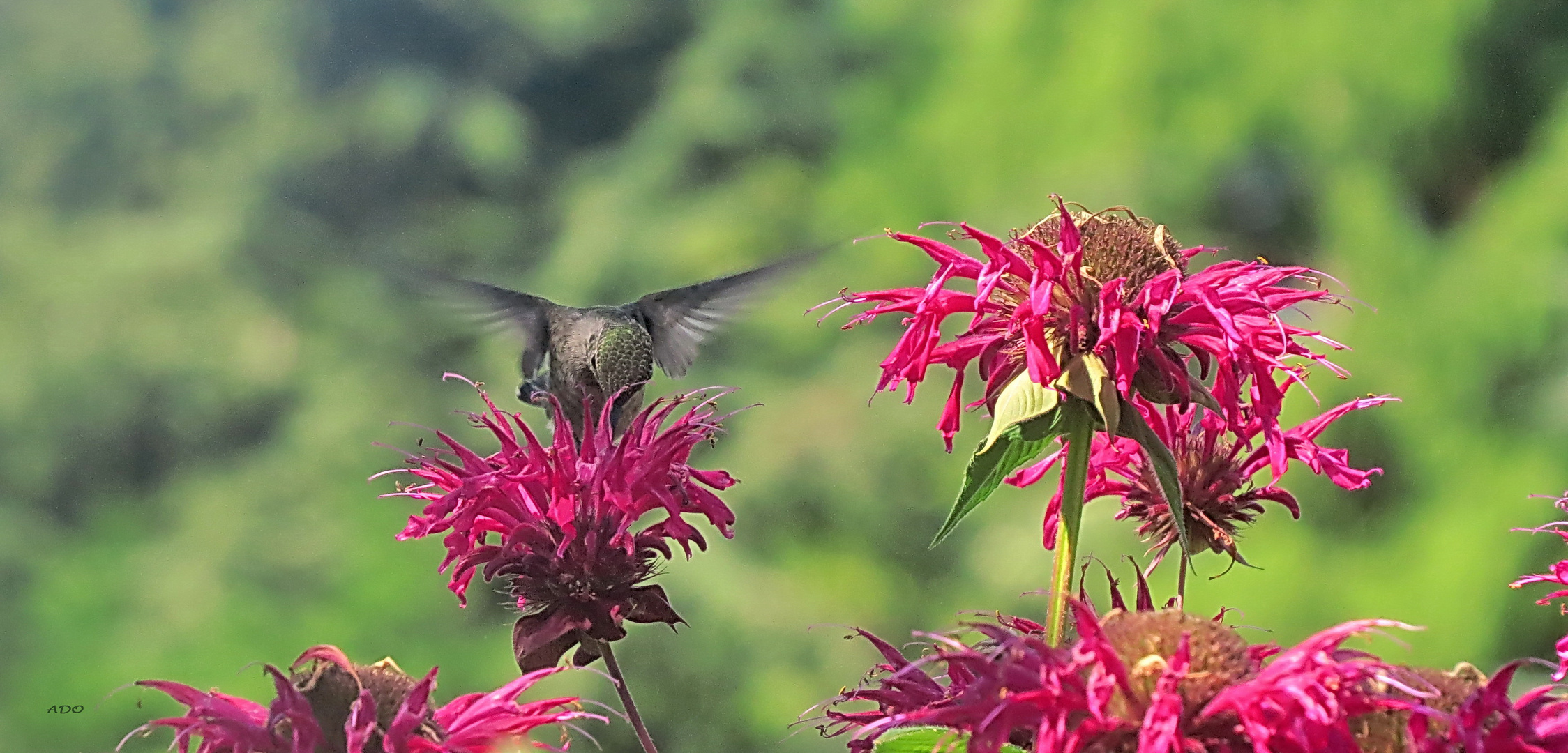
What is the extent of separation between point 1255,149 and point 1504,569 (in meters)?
1.68

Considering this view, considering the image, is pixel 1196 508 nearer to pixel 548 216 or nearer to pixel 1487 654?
pixel 1487 654

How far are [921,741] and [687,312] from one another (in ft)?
3.67

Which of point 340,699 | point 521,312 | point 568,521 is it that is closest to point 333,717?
point 340,699

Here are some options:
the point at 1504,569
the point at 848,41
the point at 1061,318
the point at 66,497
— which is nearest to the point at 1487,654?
the point at 1504,569

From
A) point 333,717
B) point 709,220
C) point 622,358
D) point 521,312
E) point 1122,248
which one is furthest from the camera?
point 709,220

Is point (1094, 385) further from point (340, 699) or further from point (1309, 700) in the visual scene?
point (340, 699)

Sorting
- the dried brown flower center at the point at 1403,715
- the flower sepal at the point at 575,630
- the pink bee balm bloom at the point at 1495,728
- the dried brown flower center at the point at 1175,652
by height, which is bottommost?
the pink bee balm bloom at the point at 1495,728

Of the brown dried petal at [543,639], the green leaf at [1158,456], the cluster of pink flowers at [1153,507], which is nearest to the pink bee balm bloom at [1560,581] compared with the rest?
the cluster of pink flowers at [1153,507]

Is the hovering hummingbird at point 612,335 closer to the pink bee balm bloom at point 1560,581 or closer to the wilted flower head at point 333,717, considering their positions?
the wilted flower head at point 333,717

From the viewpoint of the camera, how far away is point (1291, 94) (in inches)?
190

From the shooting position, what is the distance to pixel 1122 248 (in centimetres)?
102

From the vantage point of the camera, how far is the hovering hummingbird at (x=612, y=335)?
1.58 meters

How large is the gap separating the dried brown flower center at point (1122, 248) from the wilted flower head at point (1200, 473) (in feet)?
0.48

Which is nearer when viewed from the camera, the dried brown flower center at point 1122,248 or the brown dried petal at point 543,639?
the dried brown flower center at point 1122,248
